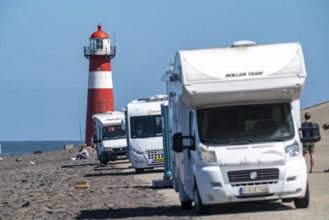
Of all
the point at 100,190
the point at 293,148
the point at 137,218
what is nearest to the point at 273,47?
the point at 293,148

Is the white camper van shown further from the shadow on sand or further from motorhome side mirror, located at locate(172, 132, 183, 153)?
motorhome side mirror, located at locate(172, 132, 183, 153)

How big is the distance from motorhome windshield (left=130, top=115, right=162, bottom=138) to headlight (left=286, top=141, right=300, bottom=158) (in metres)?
18.4

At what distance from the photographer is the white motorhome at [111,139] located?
49750 millimetres

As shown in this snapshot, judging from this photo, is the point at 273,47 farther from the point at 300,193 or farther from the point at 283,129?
the point at 300,193

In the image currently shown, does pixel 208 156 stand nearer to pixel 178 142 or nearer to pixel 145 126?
pixel 178 142

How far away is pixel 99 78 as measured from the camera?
74750 mm

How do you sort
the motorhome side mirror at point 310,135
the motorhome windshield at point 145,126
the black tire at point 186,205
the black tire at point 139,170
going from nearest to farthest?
the motorhome side mirror at point 310,135 → the black tire at point 186,205 → the motorhome windshield at point 145,126 → the black tire at point 139,170

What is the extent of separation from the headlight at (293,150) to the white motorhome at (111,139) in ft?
102

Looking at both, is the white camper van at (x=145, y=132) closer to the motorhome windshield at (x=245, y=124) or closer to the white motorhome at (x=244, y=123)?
the white motorhome at (x=244, y=123)

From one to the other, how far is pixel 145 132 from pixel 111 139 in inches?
497

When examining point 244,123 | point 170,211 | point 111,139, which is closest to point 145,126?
point 111,139

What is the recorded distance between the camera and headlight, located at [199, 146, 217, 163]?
1849cm

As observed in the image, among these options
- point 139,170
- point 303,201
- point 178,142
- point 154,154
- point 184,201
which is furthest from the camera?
point 139,170

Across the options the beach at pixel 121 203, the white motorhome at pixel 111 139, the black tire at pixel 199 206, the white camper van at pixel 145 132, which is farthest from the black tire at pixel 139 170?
the black tire at pixel 199 206
